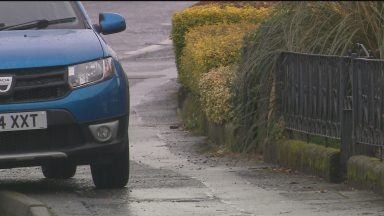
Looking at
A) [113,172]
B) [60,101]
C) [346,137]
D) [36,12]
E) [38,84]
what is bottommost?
[113,172]

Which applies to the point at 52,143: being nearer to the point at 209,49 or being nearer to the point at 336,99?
the point at 336,99

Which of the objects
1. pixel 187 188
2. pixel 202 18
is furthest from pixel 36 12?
pixel 202 18

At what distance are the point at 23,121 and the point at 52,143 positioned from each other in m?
0.29

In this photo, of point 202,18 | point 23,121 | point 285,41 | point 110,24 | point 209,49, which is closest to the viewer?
point 23,121

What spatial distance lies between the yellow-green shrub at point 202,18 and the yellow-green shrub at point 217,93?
366cm

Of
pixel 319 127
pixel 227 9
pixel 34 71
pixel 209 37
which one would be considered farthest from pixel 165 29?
pixel 34 71

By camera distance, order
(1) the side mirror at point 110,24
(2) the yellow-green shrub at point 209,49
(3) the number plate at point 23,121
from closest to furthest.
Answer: (3) the number plate at point 23,121 → (1) the side mirror at point 110,24 → (2) the yellow-green shrub at point 209,49

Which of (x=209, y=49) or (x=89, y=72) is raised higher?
(x=89, y=72)

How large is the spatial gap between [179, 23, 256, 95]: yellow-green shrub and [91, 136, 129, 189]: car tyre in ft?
13.4

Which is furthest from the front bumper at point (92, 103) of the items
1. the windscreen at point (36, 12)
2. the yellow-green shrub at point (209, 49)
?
the yellow-green shrub at point (209, 49)

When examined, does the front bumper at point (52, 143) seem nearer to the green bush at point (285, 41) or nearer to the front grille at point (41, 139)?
the front grille at point (41, 139)

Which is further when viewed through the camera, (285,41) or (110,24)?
(285,41)

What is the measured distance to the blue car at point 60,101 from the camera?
360 inches

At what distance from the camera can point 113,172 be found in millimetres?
9828
